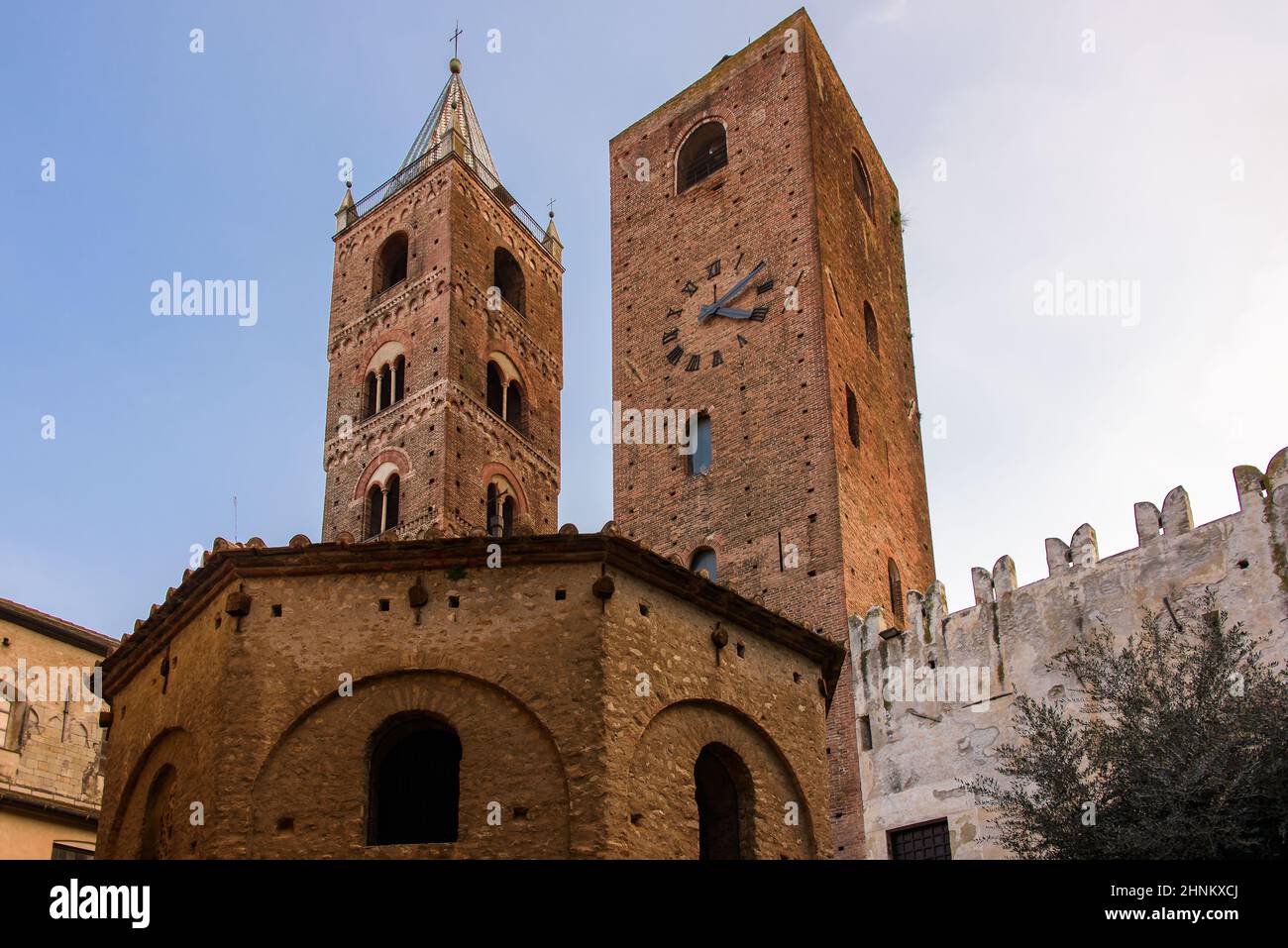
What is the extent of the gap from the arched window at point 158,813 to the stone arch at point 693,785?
4130mm

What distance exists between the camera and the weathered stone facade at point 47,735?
2033 centimetres

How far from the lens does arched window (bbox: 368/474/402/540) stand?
37469mm

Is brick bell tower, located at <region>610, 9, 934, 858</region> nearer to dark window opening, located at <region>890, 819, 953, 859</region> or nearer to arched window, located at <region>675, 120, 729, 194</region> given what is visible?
arched window, located at <region>675, 120, 729, 194</region>

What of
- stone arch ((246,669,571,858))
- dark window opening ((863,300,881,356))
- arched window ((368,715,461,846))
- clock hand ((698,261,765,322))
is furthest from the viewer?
dark window opening ((863,300,881,356))

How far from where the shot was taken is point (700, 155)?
28406 mm

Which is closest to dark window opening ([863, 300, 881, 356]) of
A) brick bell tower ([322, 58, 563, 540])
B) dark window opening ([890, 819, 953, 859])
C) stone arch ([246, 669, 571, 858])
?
dark window opening ([890, 819, 953, 859])

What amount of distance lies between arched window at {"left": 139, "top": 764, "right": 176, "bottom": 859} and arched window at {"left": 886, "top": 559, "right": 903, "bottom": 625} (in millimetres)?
13879

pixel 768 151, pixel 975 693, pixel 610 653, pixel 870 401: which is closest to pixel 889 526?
pixel 870 401

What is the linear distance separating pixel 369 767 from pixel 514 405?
30722 millimetres

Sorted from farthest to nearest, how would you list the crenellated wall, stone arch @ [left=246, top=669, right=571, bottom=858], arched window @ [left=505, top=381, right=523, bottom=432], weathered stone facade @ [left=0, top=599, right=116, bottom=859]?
1. arched window @ [left=505, top=381, right=523, bottom=432]
2. weathered stone facade @ [left=0, top=599, right=116, bottom=859]
3. the crenellated wall
4. stone arch @ [left=246, top=669, right=571, bottom=858]

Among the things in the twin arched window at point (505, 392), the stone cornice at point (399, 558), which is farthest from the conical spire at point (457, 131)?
the stone cornice at point (399, 558)
